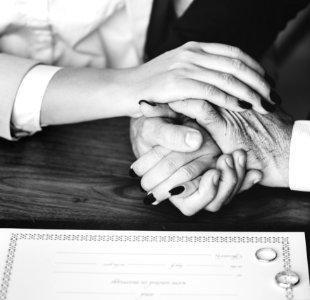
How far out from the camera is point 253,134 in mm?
727

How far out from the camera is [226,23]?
0.89 m

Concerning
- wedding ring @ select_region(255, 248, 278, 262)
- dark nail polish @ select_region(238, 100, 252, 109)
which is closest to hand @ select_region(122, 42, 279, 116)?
dark nail polish @ select_region(238, 100, 252, 109)

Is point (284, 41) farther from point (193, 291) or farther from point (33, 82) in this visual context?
point (193, 291)

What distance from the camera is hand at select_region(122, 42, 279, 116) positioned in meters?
0.70

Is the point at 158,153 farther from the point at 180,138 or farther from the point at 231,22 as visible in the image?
the point at 231,22

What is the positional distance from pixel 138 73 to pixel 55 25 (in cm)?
20

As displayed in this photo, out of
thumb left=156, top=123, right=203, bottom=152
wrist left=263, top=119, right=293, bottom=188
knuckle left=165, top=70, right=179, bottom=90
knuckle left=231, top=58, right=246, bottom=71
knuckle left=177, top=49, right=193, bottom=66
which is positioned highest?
knuckle left=231, top=58, right=246, bottom=71

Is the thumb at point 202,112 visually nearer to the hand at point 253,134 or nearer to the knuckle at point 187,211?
the hand at point 253,134

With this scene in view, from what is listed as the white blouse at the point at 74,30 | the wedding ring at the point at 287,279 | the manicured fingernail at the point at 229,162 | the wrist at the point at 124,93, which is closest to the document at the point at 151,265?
the wedding ring at the point at 287,279

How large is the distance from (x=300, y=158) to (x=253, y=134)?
7 centimetres

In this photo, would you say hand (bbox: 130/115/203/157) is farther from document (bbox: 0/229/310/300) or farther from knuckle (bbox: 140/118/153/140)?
document (bbox: 0/229/310/300)

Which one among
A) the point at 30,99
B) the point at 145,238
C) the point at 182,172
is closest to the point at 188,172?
the point at 182,172

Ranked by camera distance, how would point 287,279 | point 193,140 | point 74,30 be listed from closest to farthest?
point 287,279, point 193,140, point 74,30

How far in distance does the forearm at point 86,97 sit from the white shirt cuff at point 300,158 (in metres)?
0.23
